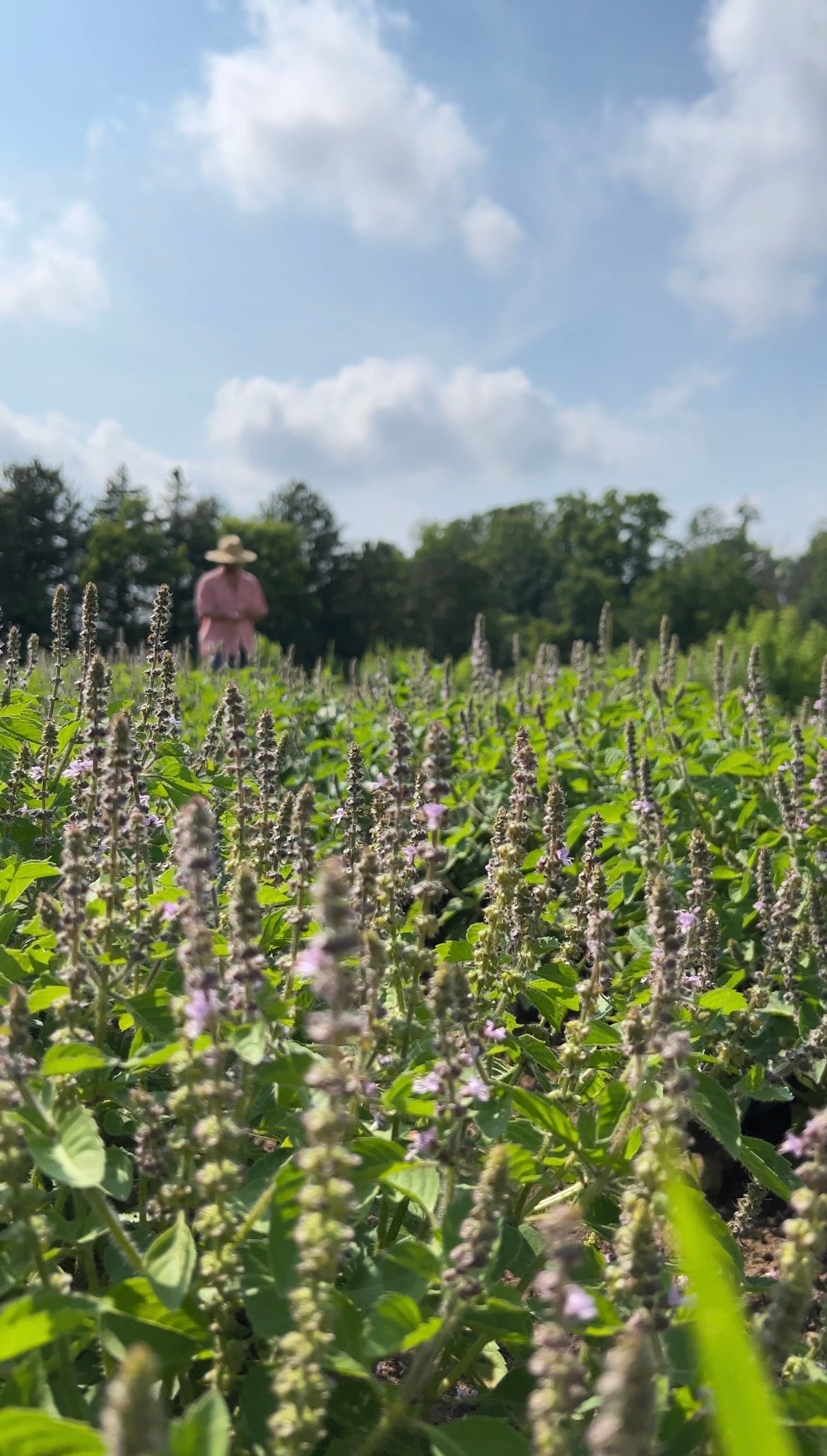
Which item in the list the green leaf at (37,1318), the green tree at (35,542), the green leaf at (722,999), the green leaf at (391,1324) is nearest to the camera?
the green leaf at (37,1318)

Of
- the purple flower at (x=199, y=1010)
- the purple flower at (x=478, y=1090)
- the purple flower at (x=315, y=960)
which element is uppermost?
the purple flower at (x=315, y=960)

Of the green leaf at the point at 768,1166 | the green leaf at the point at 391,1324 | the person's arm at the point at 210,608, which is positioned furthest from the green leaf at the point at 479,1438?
the person's arm at the point at 210,608

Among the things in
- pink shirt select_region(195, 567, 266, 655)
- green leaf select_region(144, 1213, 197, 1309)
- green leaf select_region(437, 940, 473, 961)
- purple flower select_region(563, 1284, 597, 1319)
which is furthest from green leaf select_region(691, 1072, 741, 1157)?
pink shirt select_region(195, 567, 266, 655)

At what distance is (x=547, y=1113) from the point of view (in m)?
2.46

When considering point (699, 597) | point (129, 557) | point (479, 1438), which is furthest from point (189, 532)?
point (479, 1438)

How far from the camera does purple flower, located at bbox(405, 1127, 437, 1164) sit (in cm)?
221

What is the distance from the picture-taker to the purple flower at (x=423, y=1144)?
2.21 meters

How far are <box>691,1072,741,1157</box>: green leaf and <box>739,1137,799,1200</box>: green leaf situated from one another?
181 millimetres

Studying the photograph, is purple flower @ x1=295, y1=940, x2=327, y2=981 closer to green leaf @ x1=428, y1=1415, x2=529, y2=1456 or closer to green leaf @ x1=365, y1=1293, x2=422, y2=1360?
green leaf @ x1=365, y1=1293, x2=422, y2=1360

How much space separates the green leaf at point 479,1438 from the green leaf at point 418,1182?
0.39 metres

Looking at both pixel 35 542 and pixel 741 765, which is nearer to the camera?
pixel 741 765

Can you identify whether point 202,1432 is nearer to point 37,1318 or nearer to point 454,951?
point 37,1318

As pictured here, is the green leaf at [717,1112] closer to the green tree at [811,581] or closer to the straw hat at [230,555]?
the straw hat at [230,555]

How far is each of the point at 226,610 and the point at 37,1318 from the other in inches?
555
